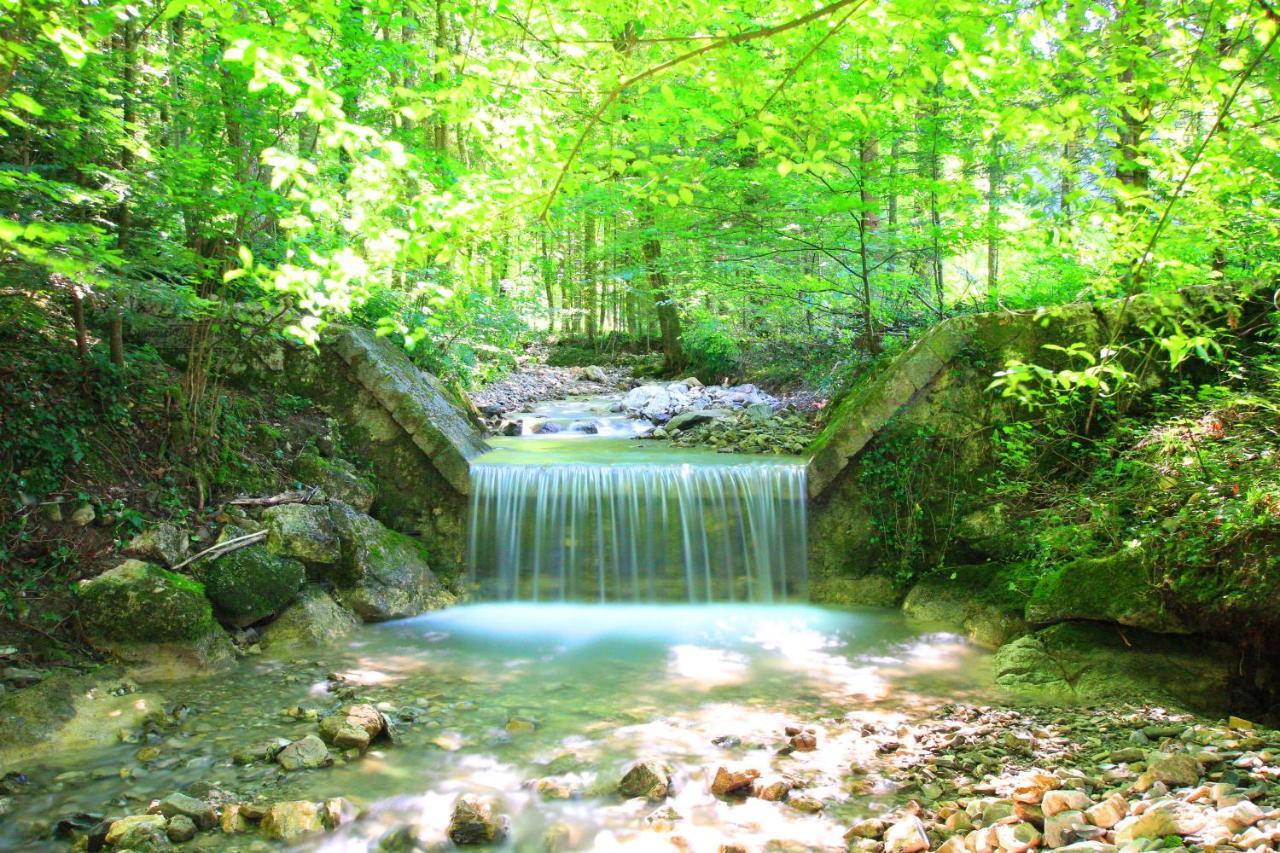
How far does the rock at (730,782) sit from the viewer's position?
3.85m

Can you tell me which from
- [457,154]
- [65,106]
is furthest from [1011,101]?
[457,154]

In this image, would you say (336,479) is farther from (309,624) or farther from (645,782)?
(645,782)

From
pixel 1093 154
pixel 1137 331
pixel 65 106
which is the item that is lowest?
pixel 1137 331

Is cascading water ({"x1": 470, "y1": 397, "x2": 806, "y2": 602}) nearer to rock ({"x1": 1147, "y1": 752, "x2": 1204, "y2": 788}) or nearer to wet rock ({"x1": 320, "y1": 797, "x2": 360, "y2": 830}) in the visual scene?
wet rock ({"x1": 320, "y1": 797, "x2": 360, "y2": 830})

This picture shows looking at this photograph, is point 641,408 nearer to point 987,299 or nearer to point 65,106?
point 987,299

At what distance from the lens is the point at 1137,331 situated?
273 inches

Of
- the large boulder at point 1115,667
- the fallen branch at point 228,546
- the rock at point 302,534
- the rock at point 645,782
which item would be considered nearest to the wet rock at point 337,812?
the rock at point 645,782

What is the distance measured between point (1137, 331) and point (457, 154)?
1280 cm

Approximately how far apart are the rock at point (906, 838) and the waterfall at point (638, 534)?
4193mm

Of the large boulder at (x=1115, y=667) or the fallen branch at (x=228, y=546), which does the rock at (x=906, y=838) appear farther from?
the fallen branch at (x=228, y=546)

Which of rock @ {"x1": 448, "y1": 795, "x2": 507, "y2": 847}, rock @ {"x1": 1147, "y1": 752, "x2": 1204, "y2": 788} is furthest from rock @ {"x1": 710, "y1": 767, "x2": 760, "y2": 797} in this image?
rock @ {"x1": 1147, "y1": 752, "x2": 1204, "y2": 788}

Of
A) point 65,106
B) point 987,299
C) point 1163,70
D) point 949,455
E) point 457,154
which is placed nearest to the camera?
point 1163,70

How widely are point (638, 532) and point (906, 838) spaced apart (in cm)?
464

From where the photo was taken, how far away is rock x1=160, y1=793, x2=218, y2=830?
11.5 feet
